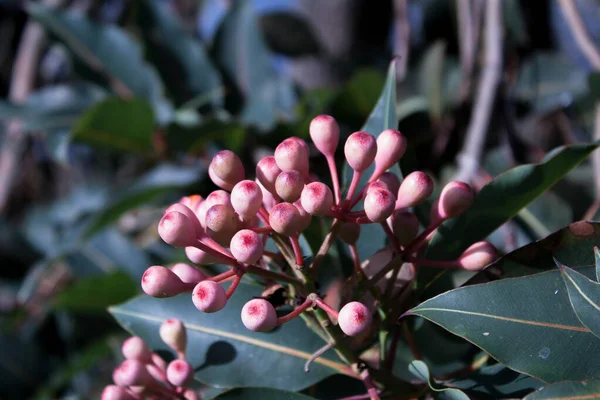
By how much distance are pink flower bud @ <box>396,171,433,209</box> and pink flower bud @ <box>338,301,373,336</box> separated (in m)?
0.11

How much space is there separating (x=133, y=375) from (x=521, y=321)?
36 cm

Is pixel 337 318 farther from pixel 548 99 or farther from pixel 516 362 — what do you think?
pixel 548 99

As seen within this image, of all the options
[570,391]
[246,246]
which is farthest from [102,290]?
[570,391]

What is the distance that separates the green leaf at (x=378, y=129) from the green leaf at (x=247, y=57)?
770 millimetres

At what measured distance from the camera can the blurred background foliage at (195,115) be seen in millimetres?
1183

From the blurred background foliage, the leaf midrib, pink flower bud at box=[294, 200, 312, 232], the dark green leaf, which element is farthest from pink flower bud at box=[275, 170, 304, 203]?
the dark green leaf

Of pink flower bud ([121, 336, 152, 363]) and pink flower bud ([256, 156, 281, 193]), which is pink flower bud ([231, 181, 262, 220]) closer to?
pink flower bud ([256, 156, 281, 193])

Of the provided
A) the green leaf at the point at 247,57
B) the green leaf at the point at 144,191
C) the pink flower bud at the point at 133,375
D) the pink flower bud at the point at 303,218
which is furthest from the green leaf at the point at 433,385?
the green leaf at the point at 247,57

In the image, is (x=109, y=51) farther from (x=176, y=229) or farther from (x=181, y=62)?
(x=176, y=229)

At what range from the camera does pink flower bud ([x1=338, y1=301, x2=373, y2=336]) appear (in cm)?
44

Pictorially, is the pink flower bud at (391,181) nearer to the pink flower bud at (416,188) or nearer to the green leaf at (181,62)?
the pink flower bud at (416,188)

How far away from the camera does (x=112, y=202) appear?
3.96ft

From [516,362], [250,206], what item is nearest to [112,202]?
[250,206]

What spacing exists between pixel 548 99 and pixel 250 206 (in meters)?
1.25
